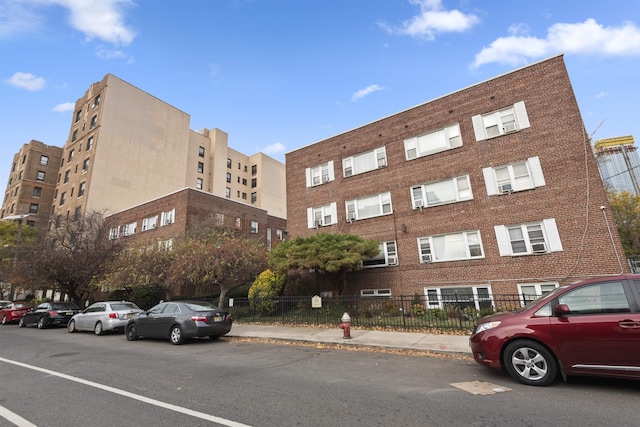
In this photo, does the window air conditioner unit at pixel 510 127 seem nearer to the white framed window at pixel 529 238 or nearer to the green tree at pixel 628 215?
the white framed window at pixel 529 238

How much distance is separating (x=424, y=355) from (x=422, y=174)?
38.0 ft

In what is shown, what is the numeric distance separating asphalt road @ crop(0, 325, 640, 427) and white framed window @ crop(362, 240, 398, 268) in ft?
31.5

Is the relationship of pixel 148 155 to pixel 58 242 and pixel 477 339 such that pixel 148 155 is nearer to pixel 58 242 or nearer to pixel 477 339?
pixel 58 242

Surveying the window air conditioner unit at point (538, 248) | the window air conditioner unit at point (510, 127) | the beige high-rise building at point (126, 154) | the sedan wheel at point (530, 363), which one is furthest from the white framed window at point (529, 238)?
the beige high-rise building at point (126, 154)

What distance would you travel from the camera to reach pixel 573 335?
514cm

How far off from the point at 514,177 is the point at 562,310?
1193 cm

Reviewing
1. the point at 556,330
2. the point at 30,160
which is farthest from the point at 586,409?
the point at 30,160

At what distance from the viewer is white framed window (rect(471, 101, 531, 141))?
50.8ft

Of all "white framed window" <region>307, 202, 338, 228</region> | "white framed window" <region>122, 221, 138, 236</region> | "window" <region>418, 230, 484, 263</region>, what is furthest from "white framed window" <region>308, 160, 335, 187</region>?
"white framed window" <region>122, 221, 138, 236</region>

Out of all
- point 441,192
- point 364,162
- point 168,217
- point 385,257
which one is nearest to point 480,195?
point 441,192

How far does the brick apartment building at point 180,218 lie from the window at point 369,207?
9.26 meters

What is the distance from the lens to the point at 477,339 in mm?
6035

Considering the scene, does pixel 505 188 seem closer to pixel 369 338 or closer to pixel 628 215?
pixel 369 338

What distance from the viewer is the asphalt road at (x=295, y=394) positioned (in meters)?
4.18
